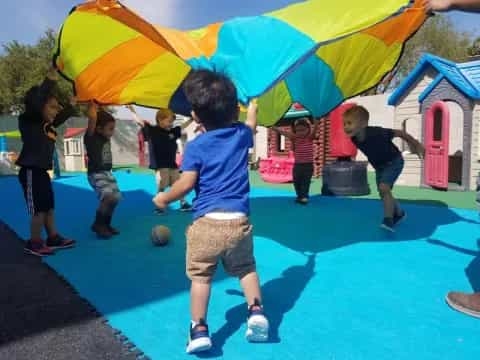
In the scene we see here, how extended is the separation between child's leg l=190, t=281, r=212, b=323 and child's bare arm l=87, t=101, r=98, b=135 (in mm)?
3026

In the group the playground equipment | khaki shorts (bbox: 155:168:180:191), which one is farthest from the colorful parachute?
the playground equipment

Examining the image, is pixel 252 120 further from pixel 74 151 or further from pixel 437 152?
pixel 74 151

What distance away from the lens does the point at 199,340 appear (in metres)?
1.98

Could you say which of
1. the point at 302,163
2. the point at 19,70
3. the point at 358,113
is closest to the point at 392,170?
the point at 358,113

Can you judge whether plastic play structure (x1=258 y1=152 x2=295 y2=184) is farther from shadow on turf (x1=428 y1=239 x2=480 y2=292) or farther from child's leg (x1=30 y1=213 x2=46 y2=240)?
child's leg (x1=30 y1=213 x2=46 y2=240)

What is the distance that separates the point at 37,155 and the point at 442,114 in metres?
8.10

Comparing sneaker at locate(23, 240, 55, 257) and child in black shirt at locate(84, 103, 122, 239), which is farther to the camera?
child in black shirt at locate(84, 103, 122, 239)

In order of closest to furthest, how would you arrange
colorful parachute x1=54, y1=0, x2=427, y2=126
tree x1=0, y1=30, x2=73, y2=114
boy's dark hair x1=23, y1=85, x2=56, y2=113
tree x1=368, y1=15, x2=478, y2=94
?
colorful parachute x1=54, y1=0, x2=427, y2=126 → boy's dark hair x1=23, y1=85, x2=56, y2=113 → tree x1=0, y1=30, x2=73, y2=114 → tree x1=368, y1=15, x2=478, y2=94

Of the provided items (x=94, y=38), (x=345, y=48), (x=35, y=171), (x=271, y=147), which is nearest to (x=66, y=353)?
(x=35, y=171)

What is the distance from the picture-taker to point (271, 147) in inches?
567

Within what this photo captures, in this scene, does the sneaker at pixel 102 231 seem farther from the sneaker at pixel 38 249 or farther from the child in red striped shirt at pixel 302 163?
the child in red striped shirt at pixel 302 163

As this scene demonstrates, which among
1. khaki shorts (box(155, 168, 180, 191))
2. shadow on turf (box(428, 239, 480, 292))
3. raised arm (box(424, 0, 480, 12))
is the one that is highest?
raised arm (box(424, 0, 480, 12))

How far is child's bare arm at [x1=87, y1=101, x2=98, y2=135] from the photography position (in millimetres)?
4461

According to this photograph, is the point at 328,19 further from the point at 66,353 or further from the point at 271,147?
the point at 271,147
